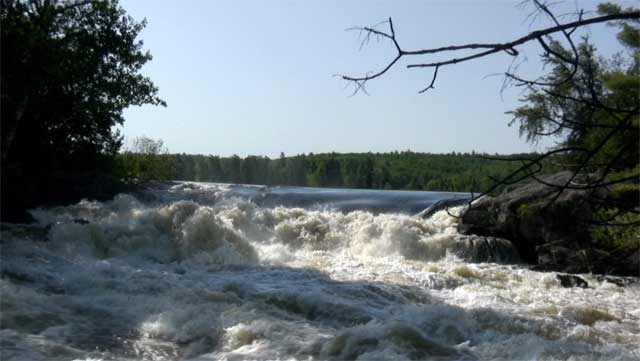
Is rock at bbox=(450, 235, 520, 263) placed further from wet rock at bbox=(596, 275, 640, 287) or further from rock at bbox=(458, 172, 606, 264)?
wet rock at bbox=(596, 275, 640, 287)

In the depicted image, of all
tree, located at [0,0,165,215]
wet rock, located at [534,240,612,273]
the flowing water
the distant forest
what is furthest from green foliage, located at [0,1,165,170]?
wet rock, located at [534,240,612,273]

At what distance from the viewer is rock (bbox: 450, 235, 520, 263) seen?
42.2ft

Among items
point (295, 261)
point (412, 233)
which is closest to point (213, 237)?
point (295, 261)

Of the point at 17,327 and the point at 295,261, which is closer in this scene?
the point at 17,327

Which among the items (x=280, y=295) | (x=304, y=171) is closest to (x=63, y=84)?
(x=280, y=295)

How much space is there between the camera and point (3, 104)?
50.0 ft

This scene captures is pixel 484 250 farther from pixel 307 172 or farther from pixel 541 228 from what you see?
pixel 307 172

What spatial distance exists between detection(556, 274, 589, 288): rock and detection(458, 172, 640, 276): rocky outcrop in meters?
0.66

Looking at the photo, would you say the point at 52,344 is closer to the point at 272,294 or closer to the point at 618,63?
the point at 272,294

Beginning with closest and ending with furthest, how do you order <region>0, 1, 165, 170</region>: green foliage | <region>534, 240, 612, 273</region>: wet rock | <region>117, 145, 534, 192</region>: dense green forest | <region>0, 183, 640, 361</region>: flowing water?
<region>0, 183, 640, 361</region>: flowing water → <region>534, 240, 612, 273</region>: wet rock → <region>0, 1, 165, 170</region>: green foliage → <region>117, 145, 534, 192</region>: dense green forest

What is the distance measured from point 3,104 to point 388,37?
1559 cm

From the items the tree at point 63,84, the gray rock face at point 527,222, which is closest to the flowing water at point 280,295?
the gray rock face at point 527,222

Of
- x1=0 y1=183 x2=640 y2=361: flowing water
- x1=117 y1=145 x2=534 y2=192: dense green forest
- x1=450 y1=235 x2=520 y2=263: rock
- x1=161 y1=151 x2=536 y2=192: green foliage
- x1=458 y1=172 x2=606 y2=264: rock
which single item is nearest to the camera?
x1=0 y1=183 x2=640 y2=361: flowing water

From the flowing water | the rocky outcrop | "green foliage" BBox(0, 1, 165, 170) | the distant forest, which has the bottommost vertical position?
the flowing water
